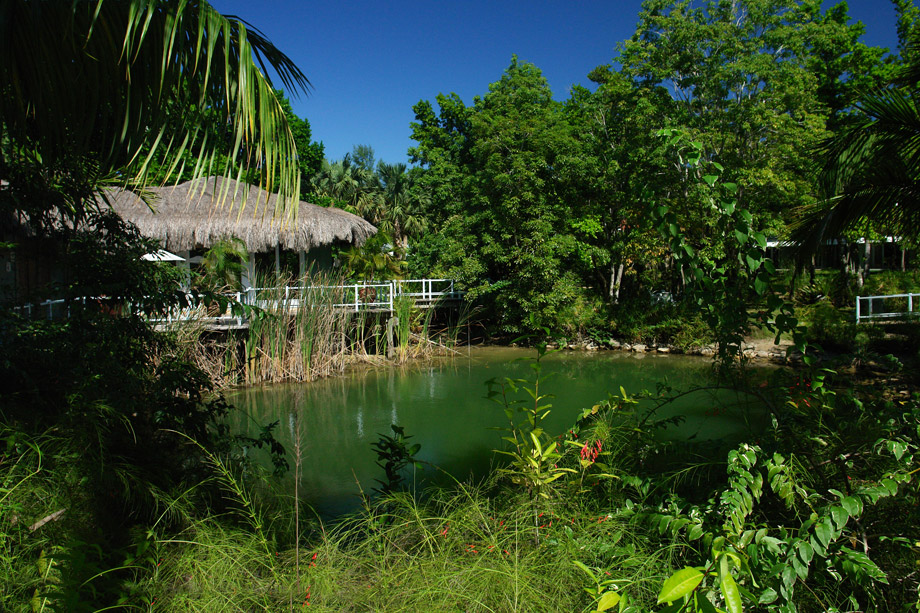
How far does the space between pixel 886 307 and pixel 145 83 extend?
1397 centimetres

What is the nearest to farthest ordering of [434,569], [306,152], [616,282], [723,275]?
[434,569] < [723,275] < [616,282] < [306,152]

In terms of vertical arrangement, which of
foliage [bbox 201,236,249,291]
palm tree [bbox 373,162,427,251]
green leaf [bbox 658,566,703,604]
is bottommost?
green leaf [bbox 658,566,703,604]

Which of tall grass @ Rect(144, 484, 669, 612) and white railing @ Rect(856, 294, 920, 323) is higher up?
white railing @ Rect(856, 294, 920, 323)

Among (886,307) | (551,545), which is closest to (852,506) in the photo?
(551,545)

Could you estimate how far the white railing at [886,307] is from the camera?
1095 centimetres

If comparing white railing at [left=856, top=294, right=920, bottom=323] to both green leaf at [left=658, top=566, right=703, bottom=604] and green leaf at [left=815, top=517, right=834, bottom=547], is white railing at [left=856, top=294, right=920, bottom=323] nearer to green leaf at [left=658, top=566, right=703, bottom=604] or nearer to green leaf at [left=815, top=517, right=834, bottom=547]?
green leaf at [left=815, top=517, right=834, bottom=547]

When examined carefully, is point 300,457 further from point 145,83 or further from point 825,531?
point 825,531

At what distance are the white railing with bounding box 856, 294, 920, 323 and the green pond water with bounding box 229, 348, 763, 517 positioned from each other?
127 inches

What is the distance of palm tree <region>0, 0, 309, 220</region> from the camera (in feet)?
5.95

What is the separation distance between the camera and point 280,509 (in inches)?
123

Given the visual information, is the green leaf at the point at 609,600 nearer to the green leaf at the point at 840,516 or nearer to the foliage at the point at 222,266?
the green leaf at the point at 840,516

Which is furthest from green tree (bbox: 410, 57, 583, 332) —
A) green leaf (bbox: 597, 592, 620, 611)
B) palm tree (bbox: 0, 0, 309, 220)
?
green leaf (bbox: 597, 592, 620, 611)

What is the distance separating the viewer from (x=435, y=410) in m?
7.74

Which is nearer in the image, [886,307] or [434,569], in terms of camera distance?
[434,569]
